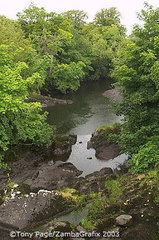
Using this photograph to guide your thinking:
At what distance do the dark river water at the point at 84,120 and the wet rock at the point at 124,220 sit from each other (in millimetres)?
9026

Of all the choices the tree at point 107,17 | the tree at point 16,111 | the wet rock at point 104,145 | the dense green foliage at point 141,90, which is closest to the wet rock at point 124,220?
the dense green foliage at point 141,90

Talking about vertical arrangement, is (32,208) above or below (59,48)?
below

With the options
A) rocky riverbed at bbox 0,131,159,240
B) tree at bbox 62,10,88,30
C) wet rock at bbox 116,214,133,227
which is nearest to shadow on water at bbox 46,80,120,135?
rocky riverbed at bbox 0,131,159,240

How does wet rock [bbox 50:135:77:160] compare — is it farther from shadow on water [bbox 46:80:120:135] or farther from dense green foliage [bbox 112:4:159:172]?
dense green foliage [bbox 112:4:159:172]

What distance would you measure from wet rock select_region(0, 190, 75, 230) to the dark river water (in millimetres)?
6592

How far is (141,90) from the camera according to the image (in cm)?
1638

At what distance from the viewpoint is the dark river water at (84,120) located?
20.9m

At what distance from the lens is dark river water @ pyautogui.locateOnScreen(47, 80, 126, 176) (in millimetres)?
20859

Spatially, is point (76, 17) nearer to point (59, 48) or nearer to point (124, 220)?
point (59, 48)

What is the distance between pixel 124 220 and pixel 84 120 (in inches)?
873

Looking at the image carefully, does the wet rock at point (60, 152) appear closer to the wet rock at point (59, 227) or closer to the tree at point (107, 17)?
the wet rock at point (59, 227)

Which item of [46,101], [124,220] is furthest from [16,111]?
[46,101]

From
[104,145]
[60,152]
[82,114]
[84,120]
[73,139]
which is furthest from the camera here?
[82,114]

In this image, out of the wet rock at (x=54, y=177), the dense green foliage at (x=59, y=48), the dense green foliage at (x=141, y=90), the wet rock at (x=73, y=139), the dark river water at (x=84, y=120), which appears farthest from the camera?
the dense green foliage at (x=59, y=48)
